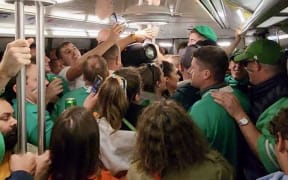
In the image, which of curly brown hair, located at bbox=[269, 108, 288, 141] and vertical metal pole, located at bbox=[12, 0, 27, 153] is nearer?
vertical metal pole, located at bbox=[12, 0, 27, 153]

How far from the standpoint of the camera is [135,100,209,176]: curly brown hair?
1715mm

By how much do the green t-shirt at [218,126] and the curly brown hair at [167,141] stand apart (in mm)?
465

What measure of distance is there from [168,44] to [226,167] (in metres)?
9.81

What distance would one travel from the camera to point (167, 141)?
1717mm

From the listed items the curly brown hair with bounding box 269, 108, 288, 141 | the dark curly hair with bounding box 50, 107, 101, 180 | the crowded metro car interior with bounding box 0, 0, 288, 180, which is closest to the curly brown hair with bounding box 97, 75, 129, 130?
the crowded metro car interior with bounding box 0, 0, 288, 180

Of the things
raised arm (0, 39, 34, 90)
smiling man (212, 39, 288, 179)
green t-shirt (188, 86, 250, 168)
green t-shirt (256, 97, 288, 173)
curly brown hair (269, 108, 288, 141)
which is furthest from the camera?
green t-shirt (188, 86, 250, 168)

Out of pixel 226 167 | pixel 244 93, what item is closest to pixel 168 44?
pixel 244 93

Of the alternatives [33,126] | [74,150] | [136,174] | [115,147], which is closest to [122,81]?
[115,147]

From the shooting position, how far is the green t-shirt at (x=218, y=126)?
2.25 m

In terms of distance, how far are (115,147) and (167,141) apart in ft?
1.84

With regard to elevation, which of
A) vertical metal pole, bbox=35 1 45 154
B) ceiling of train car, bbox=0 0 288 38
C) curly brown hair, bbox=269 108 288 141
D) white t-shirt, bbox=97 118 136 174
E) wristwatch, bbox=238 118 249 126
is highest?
ceiling of train car, bbox=0 0 288 38

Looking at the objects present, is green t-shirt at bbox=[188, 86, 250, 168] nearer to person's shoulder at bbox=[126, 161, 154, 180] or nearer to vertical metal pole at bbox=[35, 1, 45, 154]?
person's shoulder at bbox=[126, 161, 154, 180]

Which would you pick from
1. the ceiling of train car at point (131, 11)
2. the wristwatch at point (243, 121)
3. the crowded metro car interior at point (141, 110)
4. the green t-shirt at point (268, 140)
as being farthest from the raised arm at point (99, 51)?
the green t-shirt at point (268, 140)

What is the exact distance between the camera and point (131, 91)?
7.97ft
